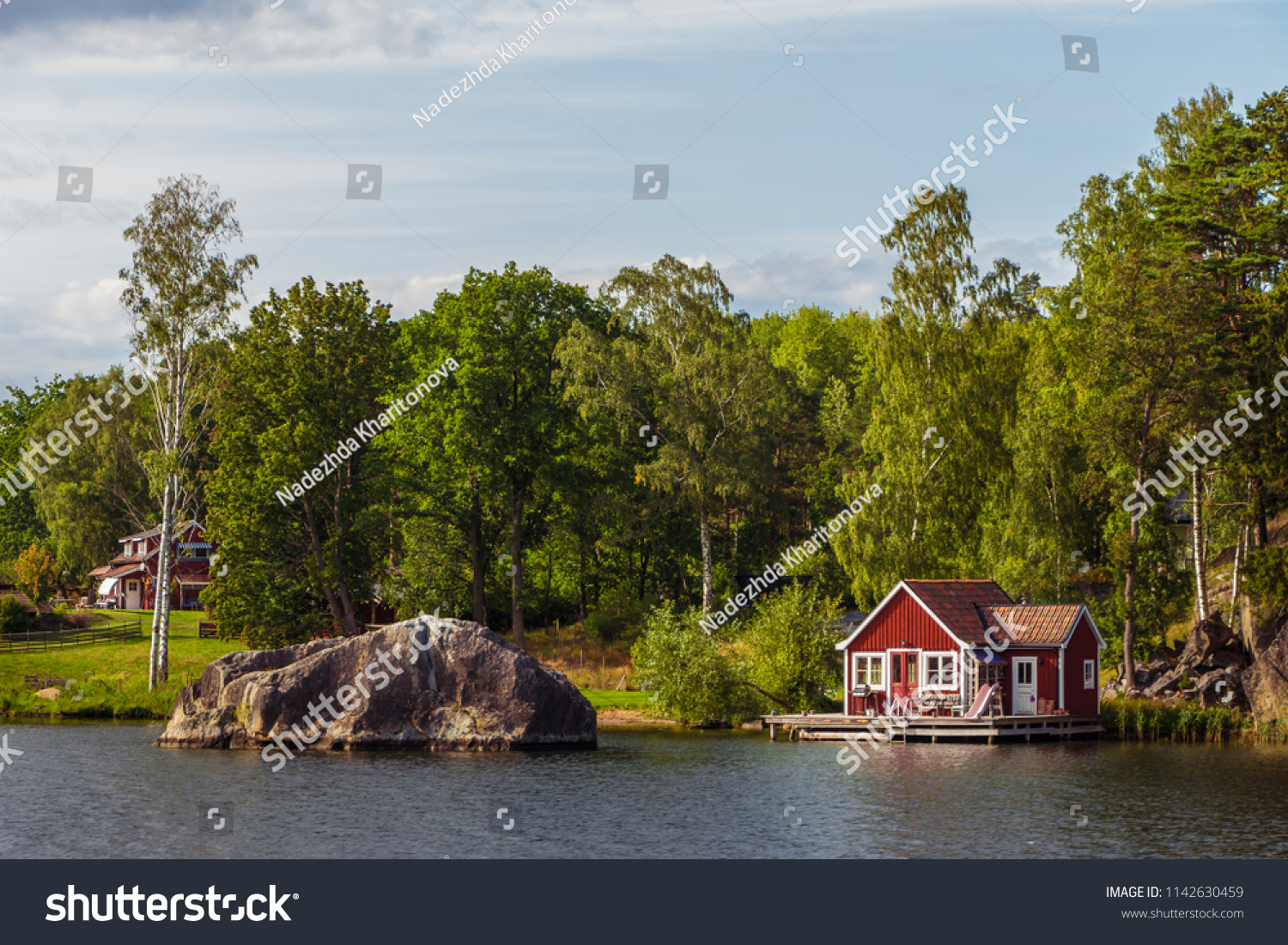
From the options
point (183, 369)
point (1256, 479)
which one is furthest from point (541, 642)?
point (1256, 479)

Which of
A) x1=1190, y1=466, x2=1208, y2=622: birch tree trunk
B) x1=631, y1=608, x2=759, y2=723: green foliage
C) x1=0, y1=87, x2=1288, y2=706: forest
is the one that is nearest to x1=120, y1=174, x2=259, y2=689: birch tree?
x1=0, y1=87, x2=1288, y2=706: forest

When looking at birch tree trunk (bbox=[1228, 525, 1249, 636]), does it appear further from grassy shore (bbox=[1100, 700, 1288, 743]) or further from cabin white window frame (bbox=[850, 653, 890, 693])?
cabin white window frame (bbox=[850, 653, 890, 693])

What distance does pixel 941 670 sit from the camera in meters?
49.5

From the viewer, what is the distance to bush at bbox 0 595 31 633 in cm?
7044

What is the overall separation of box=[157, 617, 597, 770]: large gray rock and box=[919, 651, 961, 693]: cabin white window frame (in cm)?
1355

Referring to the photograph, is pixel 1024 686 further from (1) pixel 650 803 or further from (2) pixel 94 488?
(2) pixel 94 488

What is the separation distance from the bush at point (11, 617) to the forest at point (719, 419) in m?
15.4

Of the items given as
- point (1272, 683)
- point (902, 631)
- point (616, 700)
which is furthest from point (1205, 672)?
point (616, 700)

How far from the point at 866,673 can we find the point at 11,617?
1832 inches

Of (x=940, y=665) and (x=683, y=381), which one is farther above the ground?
(x=683, y=381)

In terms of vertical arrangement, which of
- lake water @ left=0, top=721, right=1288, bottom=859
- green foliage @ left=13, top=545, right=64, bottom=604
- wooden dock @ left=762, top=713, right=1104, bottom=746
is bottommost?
lake water @ left=0, top=721, right=1288, bottom=859

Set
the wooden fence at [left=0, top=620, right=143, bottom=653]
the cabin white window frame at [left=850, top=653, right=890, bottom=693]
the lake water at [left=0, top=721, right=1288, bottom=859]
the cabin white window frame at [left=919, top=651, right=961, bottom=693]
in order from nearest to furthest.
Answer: the lake water at [left=0, top=721, right=1288, bottom=859] < the cabin white window frame at [left=919, top=651, right=961, bottom=693] < the cabin white window frame at [left=850, top=653, right=890, bottom=693] < the wooden fence at [left=0, top=620, right=143, bottom=653]

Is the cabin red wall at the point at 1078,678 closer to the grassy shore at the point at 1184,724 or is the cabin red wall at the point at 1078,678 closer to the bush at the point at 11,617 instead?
the grassy shore at the point at 1184,724
